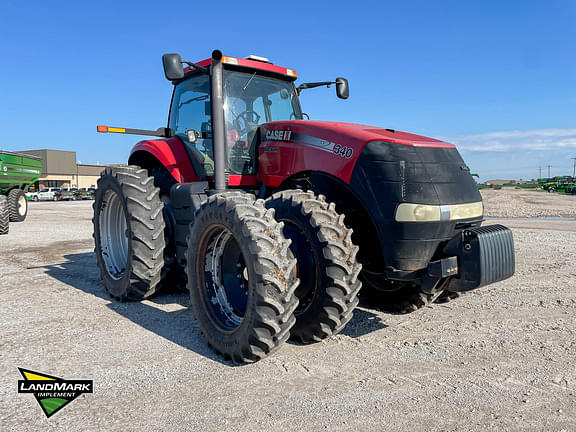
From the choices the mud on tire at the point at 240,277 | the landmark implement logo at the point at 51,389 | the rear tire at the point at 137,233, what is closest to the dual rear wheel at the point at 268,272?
the mud on tire at the point at 240,277

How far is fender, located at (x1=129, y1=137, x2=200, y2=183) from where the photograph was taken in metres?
5.21

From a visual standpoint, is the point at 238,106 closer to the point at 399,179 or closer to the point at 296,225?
the point at 296,225

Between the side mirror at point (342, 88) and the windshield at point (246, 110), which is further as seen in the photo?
the side mirror at point (342, 88)

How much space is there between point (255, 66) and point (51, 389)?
3.66 m

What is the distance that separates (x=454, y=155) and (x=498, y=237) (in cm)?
84

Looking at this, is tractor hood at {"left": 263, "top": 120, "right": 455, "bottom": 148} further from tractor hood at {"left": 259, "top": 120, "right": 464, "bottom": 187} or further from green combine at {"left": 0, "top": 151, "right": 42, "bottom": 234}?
green combine at {"left": 0, "top": 151, "right": 42, "bottom": 234}

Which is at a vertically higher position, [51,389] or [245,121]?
[245,121]

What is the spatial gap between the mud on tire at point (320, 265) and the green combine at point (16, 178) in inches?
520

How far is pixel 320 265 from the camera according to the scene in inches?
135

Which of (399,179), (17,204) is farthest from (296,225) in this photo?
(17,204)

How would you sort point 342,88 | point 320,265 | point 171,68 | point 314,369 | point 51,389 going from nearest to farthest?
point 51,389
point 314,369
point 320,265
point 171,68
point 342,88

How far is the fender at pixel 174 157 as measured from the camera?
521cm

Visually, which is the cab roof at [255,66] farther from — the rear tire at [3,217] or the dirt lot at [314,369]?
the rear tire at [3,217]

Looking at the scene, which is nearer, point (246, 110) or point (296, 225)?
point (296, 225)
